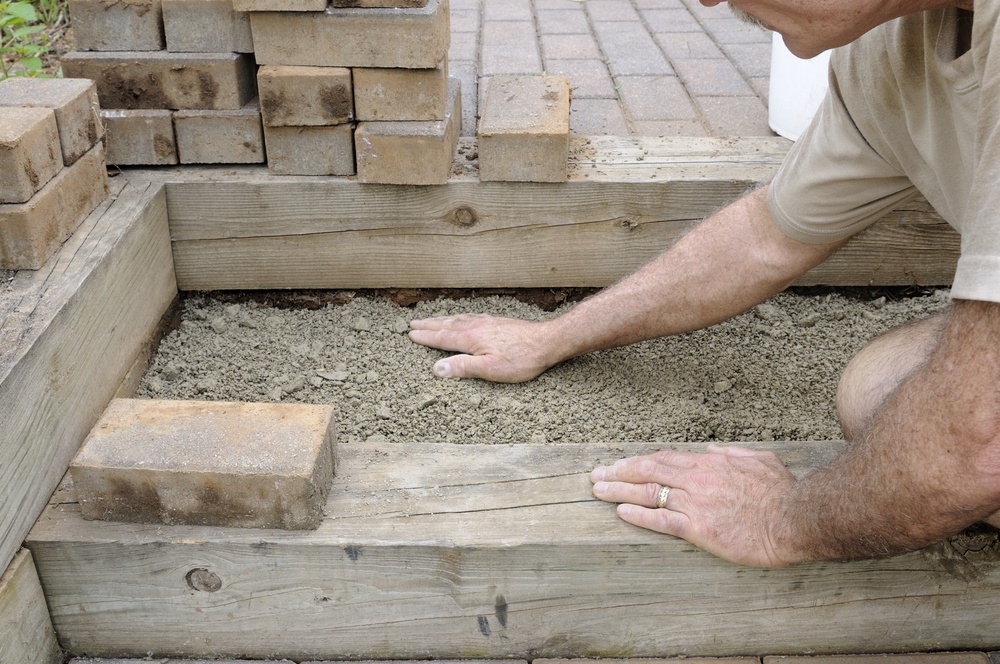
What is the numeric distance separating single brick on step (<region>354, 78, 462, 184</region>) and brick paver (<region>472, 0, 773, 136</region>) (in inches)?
18.8

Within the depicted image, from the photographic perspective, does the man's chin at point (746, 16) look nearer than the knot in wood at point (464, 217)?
Yes

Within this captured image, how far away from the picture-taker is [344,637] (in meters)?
1.90

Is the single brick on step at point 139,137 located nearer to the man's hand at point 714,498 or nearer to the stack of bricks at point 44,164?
the stack of bricks at point 44,164

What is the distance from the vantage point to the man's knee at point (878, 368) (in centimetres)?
196

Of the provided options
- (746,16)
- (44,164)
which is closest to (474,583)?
(746,16)

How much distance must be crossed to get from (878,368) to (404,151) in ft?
4.22

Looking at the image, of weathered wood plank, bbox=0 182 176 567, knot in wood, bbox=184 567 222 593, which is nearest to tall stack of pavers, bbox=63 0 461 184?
weathered wood plank, bbox=0 182 176 567

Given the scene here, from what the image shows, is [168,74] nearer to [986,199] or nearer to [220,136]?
[220,136]

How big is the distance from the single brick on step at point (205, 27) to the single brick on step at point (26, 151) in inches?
20.6

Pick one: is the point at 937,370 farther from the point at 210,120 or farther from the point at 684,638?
the point at 210,120

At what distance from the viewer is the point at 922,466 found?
1.48m

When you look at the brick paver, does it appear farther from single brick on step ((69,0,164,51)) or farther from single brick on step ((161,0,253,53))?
single brick on step ((69,0,164,51))

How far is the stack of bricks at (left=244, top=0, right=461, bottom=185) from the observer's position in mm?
2336

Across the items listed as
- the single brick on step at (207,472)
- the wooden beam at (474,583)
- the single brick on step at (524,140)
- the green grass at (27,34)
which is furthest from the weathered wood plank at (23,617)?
the green grass at (27,34)
